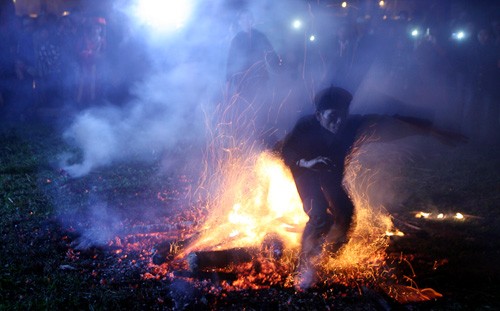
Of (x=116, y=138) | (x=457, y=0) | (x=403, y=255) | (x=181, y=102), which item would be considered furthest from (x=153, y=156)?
(x=457, y=0)

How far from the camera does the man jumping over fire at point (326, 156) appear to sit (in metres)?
4.48

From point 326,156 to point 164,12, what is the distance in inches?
444

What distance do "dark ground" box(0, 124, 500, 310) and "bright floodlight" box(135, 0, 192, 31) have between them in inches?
307

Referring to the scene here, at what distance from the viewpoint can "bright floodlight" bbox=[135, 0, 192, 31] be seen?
44.9ft

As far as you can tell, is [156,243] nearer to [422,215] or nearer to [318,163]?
[318,163]

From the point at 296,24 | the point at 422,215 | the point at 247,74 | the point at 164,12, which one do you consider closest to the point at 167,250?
the point at 422,215

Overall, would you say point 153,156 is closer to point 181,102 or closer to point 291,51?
point 181,102

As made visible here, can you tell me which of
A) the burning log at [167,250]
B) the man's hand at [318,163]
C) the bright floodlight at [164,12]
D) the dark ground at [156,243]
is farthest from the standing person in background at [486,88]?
the bright floodlight at [164,12]

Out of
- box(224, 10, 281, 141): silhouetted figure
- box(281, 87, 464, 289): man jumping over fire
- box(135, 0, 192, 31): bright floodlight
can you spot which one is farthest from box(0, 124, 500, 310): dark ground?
box(135, 0, 192, 31): bright floodlight

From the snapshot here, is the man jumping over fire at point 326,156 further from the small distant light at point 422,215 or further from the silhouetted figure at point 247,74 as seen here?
the silhouetted figure at point 247,74

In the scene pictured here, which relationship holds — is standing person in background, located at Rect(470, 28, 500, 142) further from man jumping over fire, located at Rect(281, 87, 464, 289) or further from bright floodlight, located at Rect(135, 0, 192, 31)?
bright floodlight, located at Rect(135, 0, 192, 31)

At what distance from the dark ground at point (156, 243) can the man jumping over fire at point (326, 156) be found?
0.66 metres

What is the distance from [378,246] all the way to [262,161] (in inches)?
85.5

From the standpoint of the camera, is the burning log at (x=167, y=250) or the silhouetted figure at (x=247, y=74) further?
the silhouetted figure at (x=247, y=74)
